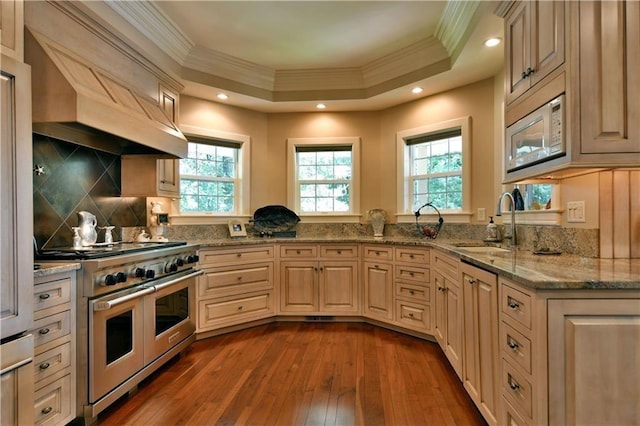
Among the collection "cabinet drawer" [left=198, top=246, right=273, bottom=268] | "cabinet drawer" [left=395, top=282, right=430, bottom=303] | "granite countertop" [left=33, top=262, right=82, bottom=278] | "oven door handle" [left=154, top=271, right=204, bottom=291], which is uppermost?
"granite countertop" [left=33, top=262, right=82, bottom=278]

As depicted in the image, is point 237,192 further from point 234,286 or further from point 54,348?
point 54,348

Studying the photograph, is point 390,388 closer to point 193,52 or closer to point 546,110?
point 546,110

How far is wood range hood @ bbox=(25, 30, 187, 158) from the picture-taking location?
1854 mm

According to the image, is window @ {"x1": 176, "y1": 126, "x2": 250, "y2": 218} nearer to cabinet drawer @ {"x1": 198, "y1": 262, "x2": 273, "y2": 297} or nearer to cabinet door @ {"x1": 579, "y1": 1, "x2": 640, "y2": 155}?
cabinet drawer @ {"x1": 198, "y1": 262, "x2": 273, "y2": 297}

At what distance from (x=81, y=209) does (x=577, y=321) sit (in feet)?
9.92

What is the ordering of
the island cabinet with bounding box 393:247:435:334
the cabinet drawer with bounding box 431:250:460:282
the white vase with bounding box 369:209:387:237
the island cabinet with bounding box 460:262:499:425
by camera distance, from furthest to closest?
1. the white vase with bounding box 369:209:387:237
2. the island cabinet with bounding box 393:247:435:334
3. the cabinet drawer with bounding box 431:250:460:282
4. the island cabinet with bounding box 460:262:499:425

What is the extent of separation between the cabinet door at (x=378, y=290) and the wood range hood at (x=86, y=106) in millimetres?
2195

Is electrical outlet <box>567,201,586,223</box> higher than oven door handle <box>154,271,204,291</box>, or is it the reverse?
electrical outlet <box>567,201,586,223</box>

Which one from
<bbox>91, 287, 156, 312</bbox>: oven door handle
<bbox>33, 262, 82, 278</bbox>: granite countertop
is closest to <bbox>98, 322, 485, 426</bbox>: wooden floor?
<bbox>91, 287, 156, 312</bbox>: oven door handle

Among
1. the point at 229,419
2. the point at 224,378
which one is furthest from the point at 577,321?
the point at 224,378

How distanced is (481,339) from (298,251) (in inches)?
85.6

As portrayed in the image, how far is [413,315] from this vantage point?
3236mm

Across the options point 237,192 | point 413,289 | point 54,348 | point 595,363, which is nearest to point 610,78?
point 595,363

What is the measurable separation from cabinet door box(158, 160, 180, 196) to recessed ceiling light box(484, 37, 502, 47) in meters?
2.85
